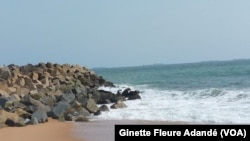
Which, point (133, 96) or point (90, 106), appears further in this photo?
point (133, 96)

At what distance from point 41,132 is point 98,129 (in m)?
1.29

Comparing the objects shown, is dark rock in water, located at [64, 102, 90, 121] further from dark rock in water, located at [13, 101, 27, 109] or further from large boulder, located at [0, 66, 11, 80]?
large boulder, located at [0, 66, 11, 80]

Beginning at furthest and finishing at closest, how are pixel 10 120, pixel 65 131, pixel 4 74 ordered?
1. pixel 4 74
2. pixel 10 120
3. pixel 65 131

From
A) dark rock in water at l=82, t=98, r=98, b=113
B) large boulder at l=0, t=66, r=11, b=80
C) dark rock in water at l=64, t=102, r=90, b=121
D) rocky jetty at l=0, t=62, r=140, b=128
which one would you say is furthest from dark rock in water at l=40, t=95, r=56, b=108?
large boulder at l=0, t=66, r=11, b=80

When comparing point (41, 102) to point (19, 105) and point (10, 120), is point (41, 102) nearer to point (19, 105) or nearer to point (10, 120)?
point (19, 105)

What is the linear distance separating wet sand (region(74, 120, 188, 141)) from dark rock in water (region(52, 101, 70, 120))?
81 cm

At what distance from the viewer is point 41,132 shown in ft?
32.1

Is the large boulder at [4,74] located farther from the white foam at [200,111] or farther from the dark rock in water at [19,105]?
the white foam at [200,111]

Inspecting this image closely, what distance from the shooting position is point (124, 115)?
1265cm

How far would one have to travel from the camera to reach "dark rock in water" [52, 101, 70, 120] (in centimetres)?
1204

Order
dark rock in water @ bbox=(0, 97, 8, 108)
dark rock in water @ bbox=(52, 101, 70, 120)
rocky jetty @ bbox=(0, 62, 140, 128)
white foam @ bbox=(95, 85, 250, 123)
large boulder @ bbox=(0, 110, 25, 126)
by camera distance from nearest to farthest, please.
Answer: large boulder @ bbox=(0, 110, 25, 126) < white foam @ bbox=(95, 85, 250, 123) < rocky jetty @ bbox=(0, 62, 140, 128) < dark rock in water @ bbox=(52, 101, 70, 120) < dark rock in water @ bbox=(0, 97, 8, 108)

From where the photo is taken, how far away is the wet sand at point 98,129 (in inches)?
361

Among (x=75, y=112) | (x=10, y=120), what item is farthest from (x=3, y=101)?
(x=10, y=120)

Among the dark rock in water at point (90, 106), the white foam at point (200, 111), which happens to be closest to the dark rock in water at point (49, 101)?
the dark rock in water at point (90, 106)
